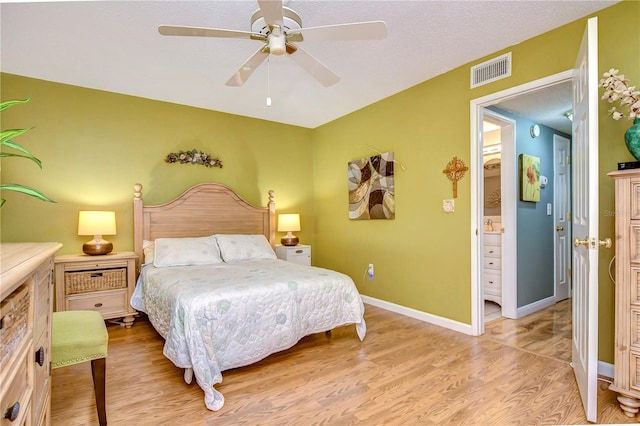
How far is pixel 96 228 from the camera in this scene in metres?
3.29

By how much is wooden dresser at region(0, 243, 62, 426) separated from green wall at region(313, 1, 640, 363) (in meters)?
3.03

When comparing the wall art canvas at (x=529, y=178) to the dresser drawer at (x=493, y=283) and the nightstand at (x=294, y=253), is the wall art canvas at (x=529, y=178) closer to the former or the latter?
the dresser drawer at (x=493, y=283)

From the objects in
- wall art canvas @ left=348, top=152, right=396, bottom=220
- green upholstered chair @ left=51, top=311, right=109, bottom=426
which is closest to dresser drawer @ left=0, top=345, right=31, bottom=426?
green upholstered chair @ left=51, top=311, right=109, bottom=426

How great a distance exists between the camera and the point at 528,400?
2.00m

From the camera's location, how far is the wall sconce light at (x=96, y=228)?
3.27 m

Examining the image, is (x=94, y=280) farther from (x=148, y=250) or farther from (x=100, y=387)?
(x=100, y=387)

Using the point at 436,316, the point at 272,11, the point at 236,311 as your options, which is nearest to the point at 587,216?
the point at 436,316

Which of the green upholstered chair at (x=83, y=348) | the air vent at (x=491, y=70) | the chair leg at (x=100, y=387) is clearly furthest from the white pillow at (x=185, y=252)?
the air vent at (x=491, y=70)

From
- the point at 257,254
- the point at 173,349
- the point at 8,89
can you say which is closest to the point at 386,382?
the point at 173,349

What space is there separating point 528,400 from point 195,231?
3.60 m

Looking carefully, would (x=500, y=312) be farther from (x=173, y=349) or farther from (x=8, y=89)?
(x=8, y=89)

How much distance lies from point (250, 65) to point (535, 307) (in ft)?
13.2

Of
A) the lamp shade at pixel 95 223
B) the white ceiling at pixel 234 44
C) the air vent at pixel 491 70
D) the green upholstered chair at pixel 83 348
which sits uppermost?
the white ceiling at pixel 234 44

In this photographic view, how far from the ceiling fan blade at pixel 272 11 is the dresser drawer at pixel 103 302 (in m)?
2.96
